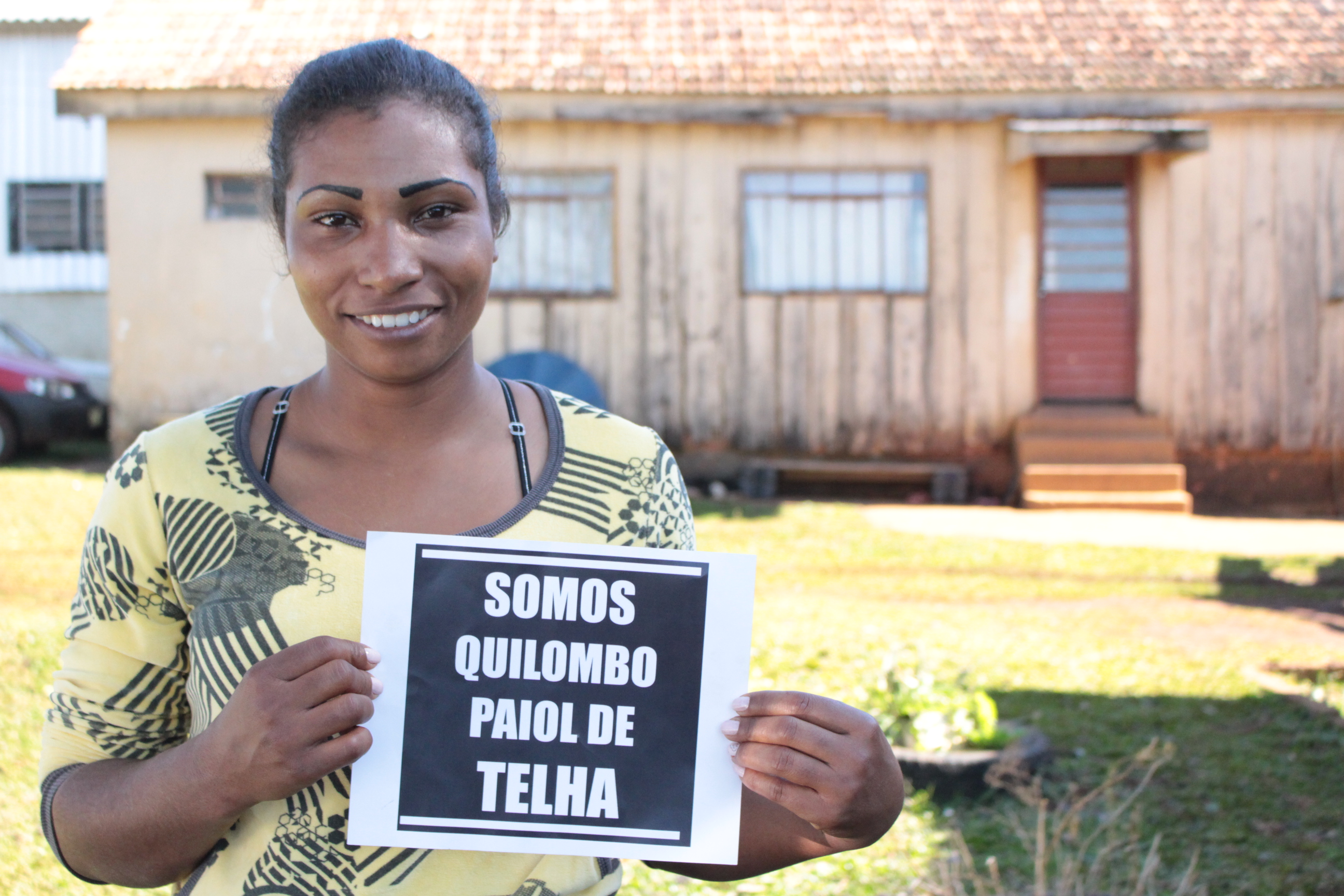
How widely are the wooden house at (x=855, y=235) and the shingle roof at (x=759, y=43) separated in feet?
0.14

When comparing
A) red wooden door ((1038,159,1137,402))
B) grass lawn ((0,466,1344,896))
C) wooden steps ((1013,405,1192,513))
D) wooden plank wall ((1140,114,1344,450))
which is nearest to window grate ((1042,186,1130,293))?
red wooden door ((1038,159,1137,402))

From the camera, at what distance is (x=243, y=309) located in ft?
36.9

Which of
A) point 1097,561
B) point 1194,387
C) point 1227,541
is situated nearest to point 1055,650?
point 1097,561

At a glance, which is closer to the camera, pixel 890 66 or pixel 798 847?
pixel 798 847

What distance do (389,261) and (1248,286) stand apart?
11.1 metres

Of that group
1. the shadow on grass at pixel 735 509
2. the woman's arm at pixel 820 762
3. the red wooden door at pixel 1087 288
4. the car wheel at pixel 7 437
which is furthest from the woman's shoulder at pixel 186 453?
the car wheel at pixel 7 437

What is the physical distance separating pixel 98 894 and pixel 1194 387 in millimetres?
10164

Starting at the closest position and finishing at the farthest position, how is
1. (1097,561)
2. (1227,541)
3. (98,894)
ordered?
(98,894) → (1097,561) → (1227,541)

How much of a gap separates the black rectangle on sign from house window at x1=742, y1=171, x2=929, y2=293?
9874 millimetres

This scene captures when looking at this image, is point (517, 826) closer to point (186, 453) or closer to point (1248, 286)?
point (186, 453)

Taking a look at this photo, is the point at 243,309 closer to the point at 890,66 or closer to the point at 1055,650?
the point at 890,66

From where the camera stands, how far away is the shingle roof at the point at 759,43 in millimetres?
10617

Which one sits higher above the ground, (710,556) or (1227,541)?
(710,556)

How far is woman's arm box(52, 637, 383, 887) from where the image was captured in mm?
1296
